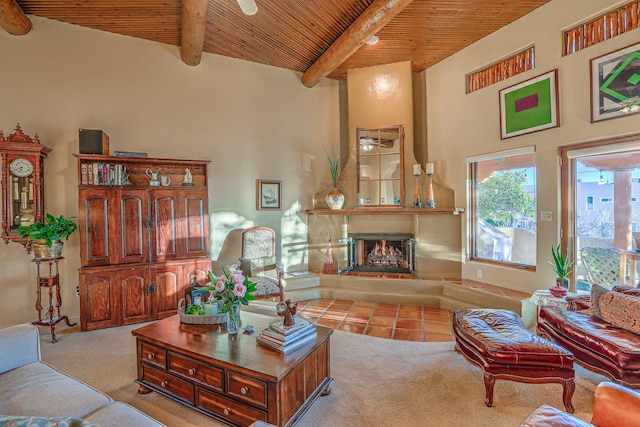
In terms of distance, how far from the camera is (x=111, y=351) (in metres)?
3.00

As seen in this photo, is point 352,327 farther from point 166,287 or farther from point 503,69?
point 503,69

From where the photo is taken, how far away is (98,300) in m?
3.53

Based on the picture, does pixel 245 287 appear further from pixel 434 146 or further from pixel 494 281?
pixel 434 146

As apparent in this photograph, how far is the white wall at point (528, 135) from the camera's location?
3.25 m

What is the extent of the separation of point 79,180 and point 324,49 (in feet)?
12.1

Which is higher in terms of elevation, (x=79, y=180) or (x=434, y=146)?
(x=434, y=146)

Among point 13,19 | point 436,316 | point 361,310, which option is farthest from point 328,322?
point 13,19

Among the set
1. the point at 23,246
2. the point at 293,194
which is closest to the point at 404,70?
the point at 293,194

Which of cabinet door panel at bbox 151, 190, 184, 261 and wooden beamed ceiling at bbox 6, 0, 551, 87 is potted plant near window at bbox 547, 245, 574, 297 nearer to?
wooden beamed ceiling at bbox 6, 0, 551, 87

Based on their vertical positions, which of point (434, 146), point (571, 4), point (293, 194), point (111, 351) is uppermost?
point (571, 4)

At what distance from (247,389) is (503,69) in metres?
4.76

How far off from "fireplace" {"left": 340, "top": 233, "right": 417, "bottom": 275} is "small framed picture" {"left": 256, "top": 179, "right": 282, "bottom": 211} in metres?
1.33

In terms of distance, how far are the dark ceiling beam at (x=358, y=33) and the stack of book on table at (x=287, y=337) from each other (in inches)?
131

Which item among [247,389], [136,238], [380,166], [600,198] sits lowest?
[247,389]
